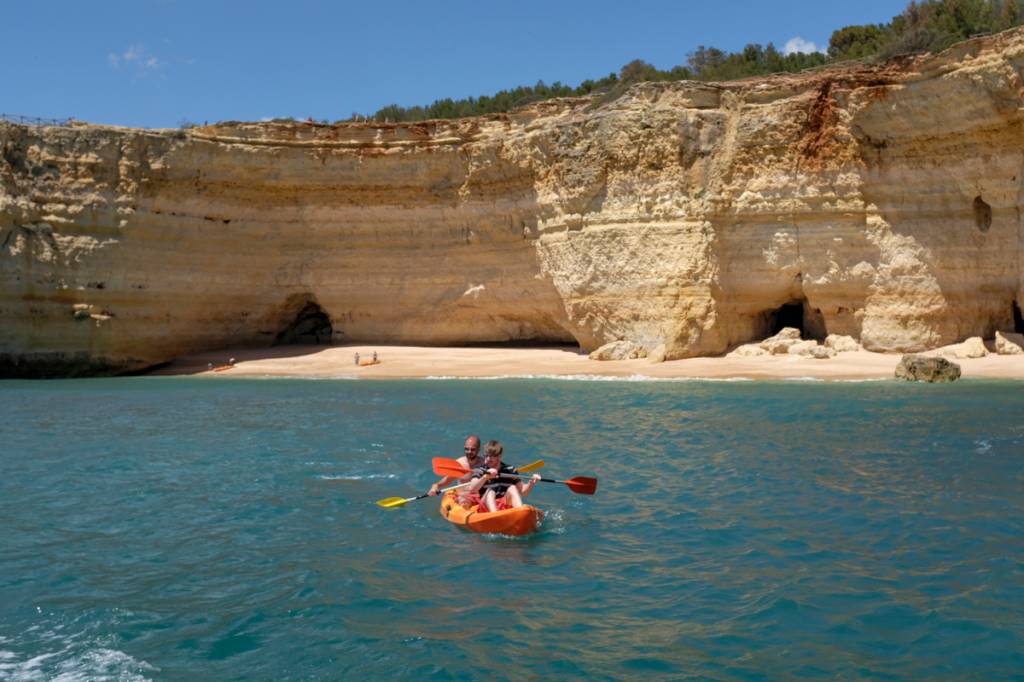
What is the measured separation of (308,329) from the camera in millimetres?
33250

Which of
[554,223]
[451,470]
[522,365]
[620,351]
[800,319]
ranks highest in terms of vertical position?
[554,223]

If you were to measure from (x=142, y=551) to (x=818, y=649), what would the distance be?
5.48m

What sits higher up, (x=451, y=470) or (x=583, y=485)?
(x=451, y=470)

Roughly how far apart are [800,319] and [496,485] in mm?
20273

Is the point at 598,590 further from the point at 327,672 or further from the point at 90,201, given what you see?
the point at 90,201

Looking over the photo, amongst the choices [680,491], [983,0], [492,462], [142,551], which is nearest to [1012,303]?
[983,0]

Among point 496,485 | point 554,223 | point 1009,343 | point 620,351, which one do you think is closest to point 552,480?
point 496,485

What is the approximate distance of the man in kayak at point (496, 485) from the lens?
27.8 ft

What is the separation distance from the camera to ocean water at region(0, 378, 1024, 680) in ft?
17.4

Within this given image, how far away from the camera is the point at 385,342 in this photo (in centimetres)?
3095

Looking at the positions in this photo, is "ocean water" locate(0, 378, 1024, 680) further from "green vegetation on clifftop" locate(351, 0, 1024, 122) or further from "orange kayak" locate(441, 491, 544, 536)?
"green vegetation on clifftop" locate(351, 0, 1024, 122)

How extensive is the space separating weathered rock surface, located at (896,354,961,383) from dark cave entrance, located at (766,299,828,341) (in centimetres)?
545

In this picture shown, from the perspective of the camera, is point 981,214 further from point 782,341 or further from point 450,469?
point 450,469

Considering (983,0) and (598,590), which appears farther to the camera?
(983,0)
